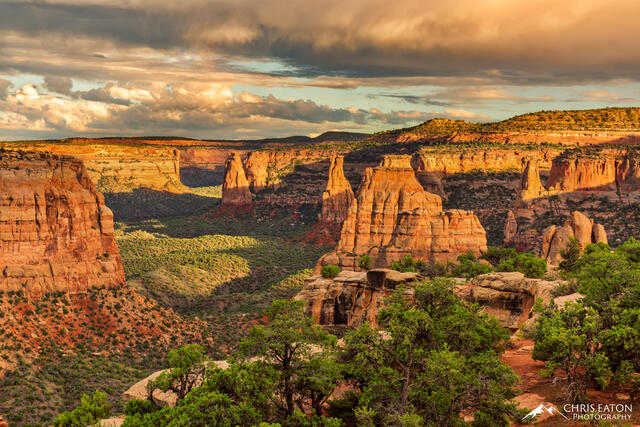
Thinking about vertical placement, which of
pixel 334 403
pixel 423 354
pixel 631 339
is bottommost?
pixel 334 403

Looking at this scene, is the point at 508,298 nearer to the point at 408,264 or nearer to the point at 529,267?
the point at 529,267

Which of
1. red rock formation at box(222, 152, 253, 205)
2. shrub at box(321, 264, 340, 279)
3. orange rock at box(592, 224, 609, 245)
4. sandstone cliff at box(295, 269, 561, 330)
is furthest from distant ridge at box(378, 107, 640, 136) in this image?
sandstone cliff at box(295, 269, 561, 330)

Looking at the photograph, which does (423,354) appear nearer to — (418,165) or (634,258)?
(634,258)

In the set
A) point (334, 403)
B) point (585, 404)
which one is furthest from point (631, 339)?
point (334, 403)

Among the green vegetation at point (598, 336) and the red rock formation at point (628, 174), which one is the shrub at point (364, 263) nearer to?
the green vegetation at point (598, 336)

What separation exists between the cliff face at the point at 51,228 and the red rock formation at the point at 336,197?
81682 mm

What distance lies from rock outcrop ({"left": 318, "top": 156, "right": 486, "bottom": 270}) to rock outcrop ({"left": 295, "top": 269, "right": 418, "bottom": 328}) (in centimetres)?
2390

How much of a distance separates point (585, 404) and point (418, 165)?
353 ft

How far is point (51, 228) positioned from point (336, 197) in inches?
3649

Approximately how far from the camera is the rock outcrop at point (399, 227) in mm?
85000

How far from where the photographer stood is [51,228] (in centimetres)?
6144

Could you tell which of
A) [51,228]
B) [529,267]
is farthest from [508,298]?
[51,228]

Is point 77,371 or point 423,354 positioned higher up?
point 423,354

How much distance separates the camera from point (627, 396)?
27.9 metres
